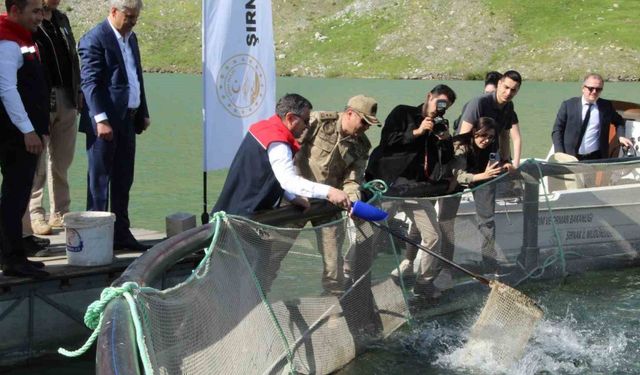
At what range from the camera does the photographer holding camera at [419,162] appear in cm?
842

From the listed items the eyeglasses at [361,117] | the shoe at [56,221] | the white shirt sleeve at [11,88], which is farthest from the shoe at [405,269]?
the shoe at [56,221]

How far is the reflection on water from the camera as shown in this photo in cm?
805

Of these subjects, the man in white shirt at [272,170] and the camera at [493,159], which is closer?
the man in white shirt at [272,170]

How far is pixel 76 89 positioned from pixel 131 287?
17.5ft

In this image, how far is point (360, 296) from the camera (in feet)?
25.1

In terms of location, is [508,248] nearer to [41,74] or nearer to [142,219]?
[41,74]

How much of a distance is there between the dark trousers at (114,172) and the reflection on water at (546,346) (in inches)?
99.5

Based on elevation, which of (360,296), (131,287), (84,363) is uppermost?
(131,287)

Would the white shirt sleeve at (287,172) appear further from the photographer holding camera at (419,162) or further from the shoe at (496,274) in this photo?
the shoe at (496,274)

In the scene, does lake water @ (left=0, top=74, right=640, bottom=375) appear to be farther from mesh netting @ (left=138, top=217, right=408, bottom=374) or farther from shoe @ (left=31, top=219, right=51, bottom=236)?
shoe @ (left=31, top=219, right=51, bottom=236)

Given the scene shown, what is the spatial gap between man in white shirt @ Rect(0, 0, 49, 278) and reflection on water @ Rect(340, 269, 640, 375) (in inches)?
103

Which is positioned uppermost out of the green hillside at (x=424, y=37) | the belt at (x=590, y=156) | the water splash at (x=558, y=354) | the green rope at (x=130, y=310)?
the green hillside at (x=424, y=37)

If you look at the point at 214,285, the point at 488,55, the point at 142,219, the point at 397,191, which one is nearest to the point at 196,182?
the point at 142,219

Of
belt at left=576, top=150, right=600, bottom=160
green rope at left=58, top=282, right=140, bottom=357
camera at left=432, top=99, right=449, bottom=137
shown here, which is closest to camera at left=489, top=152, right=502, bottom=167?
camera at left=432, top=99, right=449, bottom=137
